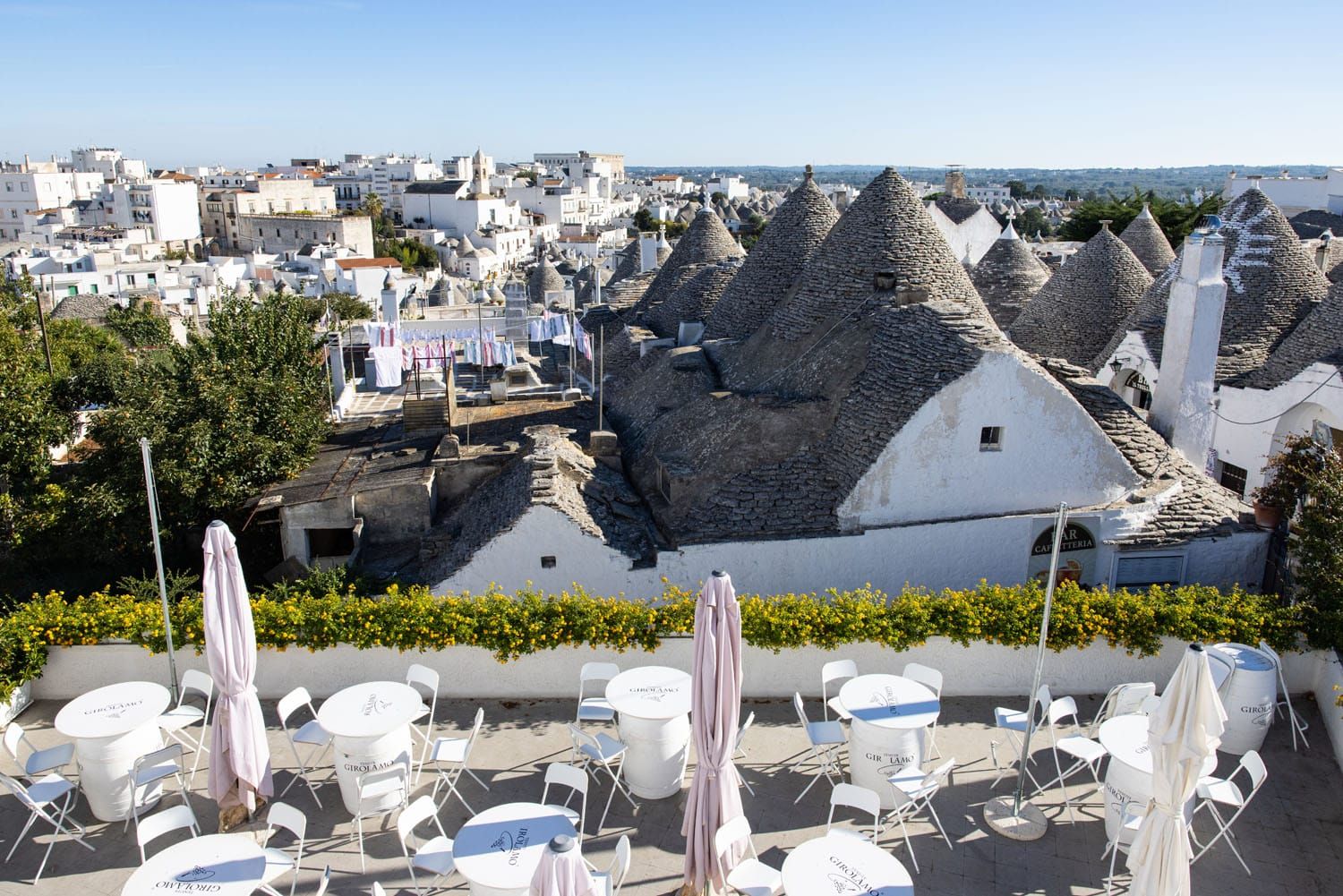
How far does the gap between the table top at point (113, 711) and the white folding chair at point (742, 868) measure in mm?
5689

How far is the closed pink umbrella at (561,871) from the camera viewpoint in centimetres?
578

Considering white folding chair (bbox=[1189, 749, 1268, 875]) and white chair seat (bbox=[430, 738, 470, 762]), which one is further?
white chair seat (bbox=[430, 738, 470, 762])

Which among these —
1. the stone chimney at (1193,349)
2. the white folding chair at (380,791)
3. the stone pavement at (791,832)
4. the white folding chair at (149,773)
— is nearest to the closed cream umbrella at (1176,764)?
the stone pavement at (791,832)

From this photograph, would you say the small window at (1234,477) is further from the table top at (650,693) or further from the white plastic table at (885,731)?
the table top at (650,693)

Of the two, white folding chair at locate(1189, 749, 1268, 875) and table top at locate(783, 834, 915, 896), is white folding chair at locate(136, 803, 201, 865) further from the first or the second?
white folding chair at locate(1189, 749, 1268, 875)

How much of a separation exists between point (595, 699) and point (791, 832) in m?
2.59

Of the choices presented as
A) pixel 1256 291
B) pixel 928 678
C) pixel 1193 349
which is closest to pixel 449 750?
pixel 928 678

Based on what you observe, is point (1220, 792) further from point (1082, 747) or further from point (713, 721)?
point (713, 721)

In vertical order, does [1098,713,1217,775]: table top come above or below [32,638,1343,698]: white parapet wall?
above

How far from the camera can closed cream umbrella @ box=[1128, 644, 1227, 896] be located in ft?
22.2

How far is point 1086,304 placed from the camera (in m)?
23.8

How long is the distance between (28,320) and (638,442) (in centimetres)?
1858

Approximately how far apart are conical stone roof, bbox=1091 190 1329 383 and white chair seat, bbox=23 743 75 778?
20.9 meters

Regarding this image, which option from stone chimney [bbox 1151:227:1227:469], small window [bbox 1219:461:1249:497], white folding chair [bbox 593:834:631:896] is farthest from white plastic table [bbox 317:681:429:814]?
small window [bbox 1219:461:1249:497]
